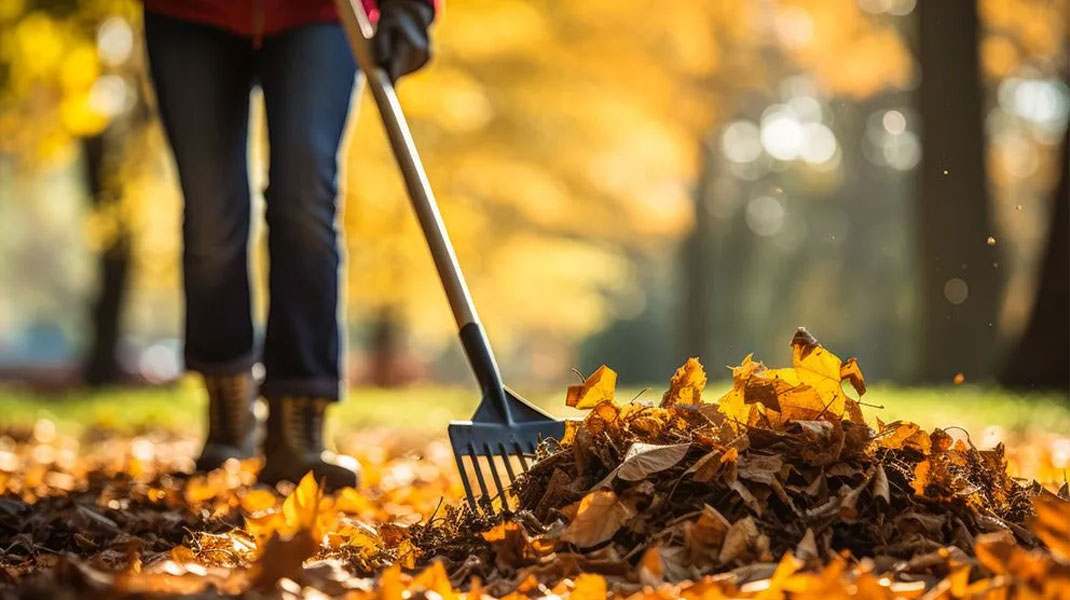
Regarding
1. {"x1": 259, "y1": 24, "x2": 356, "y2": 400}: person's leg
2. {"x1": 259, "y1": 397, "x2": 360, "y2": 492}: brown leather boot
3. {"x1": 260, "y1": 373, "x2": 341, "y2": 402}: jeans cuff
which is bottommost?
{"x1": 259, "y1": 397, "x2": 360, "y2": 492}: brown leather boot

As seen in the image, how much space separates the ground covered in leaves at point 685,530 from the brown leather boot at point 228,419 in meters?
0.96

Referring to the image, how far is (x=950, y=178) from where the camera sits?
9.23 metres

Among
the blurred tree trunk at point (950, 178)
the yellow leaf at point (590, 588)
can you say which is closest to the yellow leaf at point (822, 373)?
the yellow leaf at point (590, 588)

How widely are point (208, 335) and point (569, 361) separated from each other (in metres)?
31.6

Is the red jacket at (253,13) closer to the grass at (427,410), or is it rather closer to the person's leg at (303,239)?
the person's leg at (303,239)

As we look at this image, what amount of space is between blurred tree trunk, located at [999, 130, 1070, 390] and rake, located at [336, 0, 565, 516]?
6.36 m

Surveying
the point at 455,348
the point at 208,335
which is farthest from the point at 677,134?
the point at 455,348

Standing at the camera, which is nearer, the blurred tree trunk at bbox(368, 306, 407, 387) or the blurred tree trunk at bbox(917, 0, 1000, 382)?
the blurred tree trunk at bbox(917, 0, 1000, 382)

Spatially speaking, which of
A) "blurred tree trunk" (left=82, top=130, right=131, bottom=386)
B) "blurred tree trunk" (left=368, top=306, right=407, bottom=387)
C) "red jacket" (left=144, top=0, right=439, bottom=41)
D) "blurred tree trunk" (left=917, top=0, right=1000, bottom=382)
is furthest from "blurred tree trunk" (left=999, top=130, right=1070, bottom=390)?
"blurred tree trunk" (left=368, top=306, right=407, bottom=387)

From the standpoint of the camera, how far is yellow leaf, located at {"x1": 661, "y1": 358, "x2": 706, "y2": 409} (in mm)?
2176

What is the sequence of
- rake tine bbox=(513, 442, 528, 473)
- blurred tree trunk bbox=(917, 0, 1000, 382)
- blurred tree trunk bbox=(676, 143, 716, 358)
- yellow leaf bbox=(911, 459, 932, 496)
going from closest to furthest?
yellow leaf bbox=(911, 459, 932, 496) < rake tine bbox=(513, 442, 528, 473) < blurred tree trunk bbox=(917, 0, 1000, 382) < blurred tree trunk bbox=(676, 143, 716, 358)

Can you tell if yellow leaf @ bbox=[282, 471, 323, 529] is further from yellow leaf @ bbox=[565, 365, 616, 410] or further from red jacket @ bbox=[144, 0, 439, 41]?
red jacket @ bbox=[144, 0, 439, 41]

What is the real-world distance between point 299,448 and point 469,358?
78 cm

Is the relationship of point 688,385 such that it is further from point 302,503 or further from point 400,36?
point 400,36
